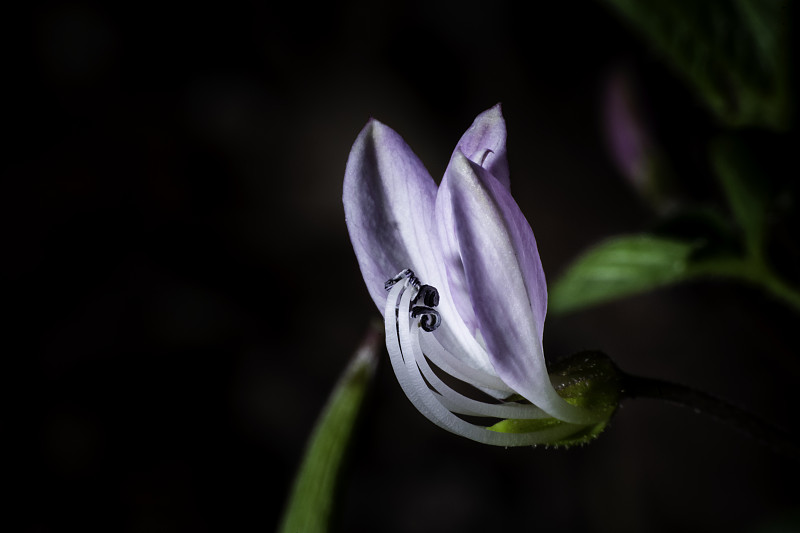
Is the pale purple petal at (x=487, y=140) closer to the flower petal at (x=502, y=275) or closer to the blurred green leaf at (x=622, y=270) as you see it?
the flower petal at (x=502, y=275)

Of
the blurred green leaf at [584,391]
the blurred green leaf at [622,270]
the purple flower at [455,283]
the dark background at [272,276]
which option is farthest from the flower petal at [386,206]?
the dark background at [272,276]

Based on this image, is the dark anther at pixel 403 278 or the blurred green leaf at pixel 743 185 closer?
the dark anther at pixel 403 278

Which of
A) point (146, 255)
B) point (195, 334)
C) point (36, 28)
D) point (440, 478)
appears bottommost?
point (440, 478)

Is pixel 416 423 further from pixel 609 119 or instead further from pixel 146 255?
pixel 609 119

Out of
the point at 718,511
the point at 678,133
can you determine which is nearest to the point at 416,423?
the point at 718,511

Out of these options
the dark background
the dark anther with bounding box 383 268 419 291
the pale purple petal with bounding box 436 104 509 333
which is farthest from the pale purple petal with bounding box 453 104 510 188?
the dark background

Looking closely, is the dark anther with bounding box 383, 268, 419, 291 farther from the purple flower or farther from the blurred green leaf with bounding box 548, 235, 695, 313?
the blurred green leaf with bounding box 548, 235, 695, 313
